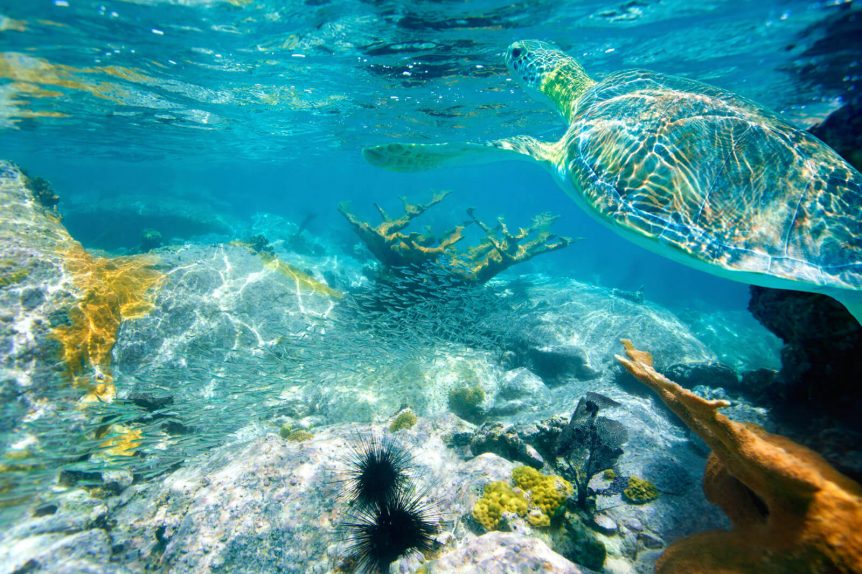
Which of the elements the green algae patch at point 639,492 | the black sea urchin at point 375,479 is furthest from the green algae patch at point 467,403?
the green algae patch at point 639,492

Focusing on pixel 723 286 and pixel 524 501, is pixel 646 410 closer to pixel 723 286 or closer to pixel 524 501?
pixel 524 501

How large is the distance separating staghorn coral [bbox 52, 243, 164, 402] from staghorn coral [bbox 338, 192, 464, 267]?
5.54m

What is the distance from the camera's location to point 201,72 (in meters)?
14.2

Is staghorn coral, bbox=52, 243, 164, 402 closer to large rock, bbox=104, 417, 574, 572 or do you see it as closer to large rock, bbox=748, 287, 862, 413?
large rock, bbox=104, 417, 574, 572

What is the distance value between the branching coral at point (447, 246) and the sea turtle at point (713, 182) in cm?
561

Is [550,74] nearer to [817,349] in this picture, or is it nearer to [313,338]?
[817,349]

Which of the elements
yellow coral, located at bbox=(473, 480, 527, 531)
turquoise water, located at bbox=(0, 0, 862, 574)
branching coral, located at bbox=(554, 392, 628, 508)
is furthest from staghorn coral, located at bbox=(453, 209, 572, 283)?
yellow coral, located at bbox=(473, 480, 527, 531)

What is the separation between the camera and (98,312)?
6.25 m

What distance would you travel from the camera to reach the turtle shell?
9.07 ft

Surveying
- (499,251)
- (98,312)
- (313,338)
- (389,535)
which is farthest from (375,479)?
(499,251)

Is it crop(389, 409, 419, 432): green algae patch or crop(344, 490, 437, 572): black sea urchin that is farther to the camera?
crop(389, 409, 419, 432): green algae patch

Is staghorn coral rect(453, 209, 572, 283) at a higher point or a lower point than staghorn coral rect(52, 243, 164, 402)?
higher

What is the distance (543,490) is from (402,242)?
804 cm

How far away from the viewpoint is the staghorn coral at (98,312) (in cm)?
561
